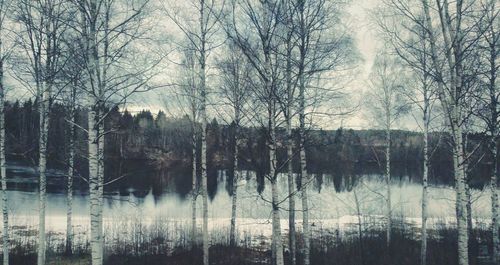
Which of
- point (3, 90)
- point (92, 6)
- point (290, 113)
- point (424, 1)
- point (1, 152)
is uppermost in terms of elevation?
point (424, 1)

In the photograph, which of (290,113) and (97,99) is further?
(290,113)

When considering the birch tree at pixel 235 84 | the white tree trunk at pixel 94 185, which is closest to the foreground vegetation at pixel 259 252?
the birch tree at pixel 235 84

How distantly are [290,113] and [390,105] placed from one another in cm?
1133

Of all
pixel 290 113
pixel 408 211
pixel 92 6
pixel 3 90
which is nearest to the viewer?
pixel 92 6

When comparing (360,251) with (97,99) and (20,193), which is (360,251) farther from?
(20,193)

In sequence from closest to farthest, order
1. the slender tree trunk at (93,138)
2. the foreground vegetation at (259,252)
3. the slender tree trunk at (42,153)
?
1. the slender tree trunk at (93,138)
2. the slender tree trunk at (42,153)
3. the foreground vegetation at (259,252)

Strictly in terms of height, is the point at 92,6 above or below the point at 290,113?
above

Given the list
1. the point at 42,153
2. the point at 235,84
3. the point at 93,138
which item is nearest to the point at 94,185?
the point at 93,138

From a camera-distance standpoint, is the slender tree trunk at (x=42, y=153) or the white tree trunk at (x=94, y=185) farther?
the slender tree trunk at (x=42, y=153)

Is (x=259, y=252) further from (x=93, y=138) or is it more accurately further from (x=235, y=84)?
(x=93, y=138)

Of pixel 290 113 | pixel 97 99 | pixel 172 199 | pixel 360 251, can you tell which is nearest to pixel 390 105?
pixel 360 251

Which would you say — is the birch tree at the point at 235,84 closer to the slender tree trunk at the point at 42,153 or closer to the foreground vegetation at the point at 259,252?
the foreground vegetation at the point at 259,252

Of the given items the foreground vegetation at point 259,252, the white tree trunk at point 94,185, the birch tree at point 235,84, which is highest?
the birch tree at point 235,84

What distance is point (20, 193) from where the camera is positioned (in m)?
29.5
